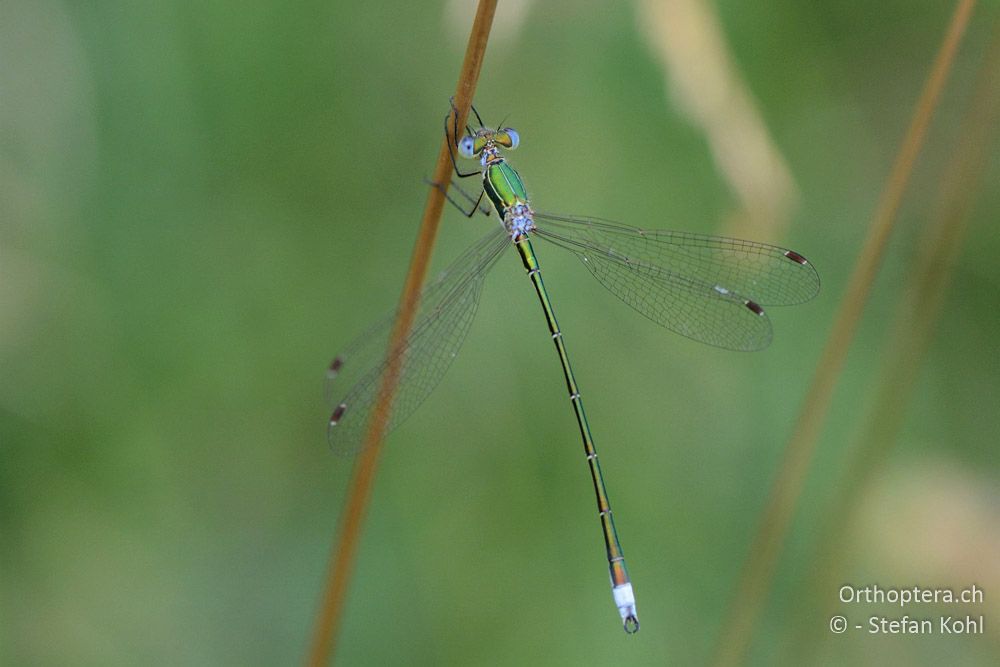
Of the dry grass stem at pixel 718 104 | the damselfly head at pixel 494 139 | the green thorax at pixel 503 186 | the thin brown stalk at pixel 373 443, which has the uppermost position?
the damselfly head at pixel 494 139

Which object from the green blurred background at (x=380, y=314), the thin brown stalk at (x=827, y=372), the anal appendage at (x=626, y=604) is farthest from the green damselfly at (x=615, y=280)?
the thin brown stalk at (x=827, y=372)

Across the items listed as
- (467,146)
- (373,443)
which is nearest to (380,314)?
(467,146)

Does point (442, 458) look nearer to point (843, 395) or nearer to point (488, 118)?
point (488, 118)

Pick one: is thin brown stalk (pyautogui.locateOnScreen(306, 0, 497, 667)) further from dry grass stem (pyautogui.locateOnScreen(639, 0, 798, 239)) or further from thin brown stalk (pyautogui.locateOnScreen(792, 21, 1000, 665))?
thin brown stalk (pyautogui.locateOnScreen(792, 21, 1000, 665))

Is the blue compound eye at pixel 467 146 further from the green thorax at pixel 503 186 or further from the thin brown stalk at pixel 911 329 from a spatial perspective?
the thin brown stalk at pixel 911 329

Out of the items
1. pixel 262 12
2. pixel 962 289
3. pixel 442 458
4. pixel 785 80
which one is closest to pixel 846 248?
pixel 962 289

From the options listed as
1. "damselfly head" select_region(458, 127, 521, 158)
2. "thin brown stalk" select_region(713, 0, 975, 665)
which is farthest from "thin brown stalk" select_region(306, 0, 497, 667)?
"damselfly head" select_region(458, 127, 521, 158)

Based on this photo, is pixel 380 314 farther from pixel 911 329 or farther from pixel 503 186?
pixel 911 329
